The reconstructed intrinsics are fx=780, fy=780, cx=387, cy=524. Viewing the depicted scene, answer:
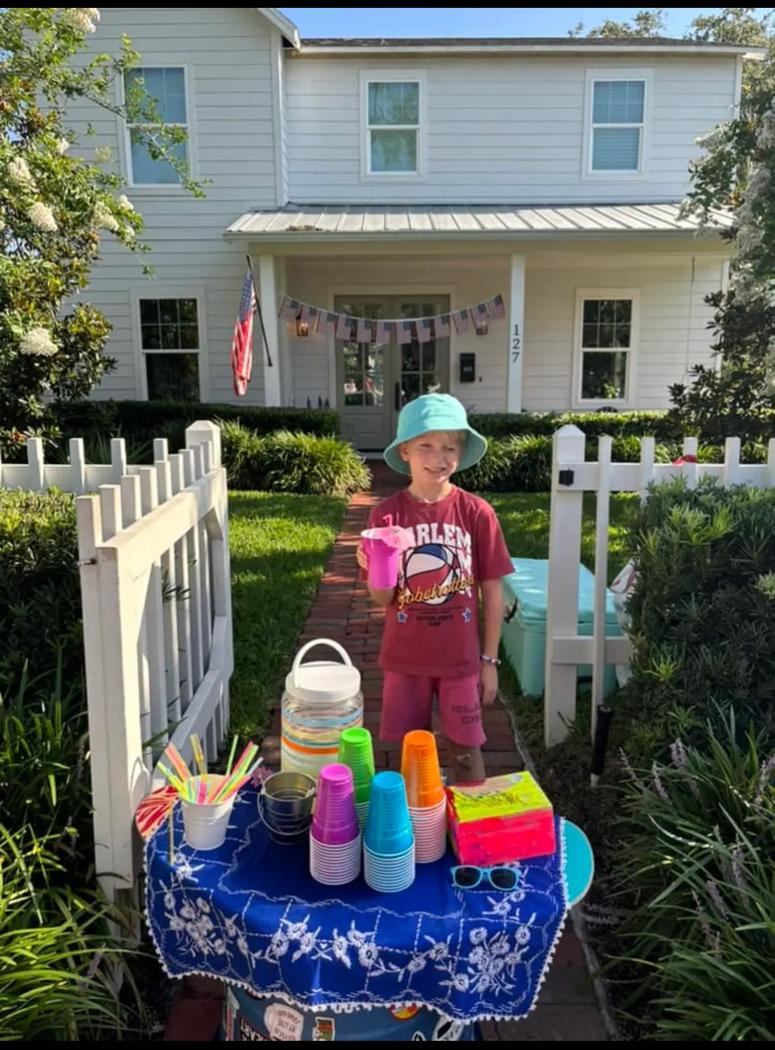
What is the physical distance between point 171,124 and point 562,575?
1154 centimetres

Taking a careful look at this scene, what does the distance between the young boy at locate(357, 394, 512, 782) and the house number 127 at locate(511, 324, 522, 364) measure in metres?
9.04

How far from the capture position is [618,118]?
1274 centimetres

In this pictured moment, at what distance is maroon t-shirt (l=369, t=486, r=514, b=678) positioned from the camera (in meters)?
2.58

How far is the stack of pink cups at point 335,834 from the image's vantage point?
172 cm

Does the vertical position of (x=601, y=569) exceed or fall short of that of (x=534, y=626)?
it exceeds it

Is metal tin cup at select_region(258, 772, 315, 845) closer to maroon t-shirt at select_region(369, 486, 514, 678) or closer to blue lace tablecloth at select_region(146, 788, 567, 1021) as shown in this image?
blue lace tablecloth at select_region(146, 788, 567, 1021)

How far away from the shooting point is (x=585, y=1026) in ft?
6.65

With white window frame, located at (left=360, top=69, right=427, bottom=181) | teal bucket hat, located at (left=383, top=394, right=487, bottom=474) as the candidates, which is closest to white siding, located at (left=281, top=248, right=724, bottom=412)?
white window frame, located at (left=360, top=69, right=427, bottom=181)

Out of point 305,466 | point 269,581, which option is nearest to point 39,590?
point 269,581

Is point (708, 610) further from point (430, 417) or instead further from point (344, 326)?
point (344, 326)

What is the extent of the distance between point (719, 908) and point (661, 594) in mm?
1022

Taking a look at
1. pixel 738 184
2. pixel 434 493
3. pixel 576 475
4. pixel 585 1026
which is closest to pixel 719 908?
pixel 585 1026

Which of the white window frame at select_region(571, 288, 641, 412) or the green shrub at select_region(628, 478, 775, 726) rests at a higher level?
the white window frame at select_region(571, 288, 641, 412)

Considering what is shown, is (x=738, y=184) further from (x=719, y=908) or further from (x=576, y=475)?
(x=719, y=908)
